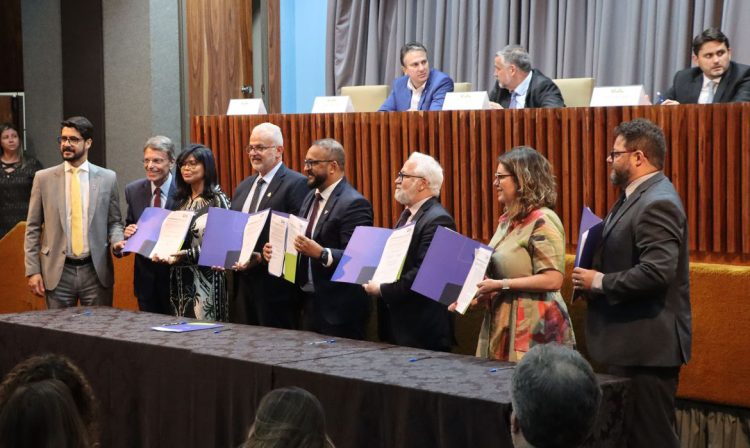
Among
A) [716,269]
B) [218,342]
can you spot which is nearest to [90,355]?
[218,342]

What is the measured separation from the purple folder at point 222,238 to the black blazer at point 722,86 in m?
2.64

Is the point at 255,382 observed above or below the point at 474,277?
below

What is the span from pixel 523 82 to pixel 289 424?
469 cm

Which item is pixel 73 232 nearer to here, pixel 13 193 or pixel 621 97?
pixel 13 193

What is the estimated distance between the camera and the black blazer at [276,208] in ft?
16.8

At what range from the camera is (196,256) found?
203 inches

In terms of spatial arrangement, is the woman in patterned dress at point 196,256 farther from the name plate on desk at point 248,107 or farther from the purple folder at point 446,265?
the purple folder at point 446,265

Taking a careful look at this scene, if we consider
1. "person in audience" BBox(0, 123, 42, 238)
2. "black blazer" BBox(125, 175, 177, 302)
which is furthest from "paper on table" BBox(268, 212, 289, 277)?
"person in audience" BBox(0, 123, 42, 238)

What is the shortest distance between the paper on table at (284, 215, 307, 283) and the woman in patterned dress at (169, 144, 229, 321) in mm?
551

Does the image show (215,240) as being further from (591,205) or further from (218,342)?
(591,205)

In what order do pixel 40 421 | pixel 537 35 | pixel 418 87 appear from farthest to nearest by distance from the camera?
1. pixel 537 35
2. pixel 418 87
3. pixel 40 421

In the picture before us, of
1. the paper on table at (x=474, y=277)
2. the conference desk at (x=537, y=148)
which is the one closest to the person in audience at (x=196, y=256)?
the conference desk at (x=537, y=148)

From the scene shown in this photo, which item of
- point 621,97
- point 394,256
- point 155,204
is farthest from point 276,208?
point 621,97

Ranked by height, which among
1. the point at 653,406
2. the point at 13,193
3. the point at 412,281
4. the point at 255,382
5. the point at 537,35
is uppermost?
the point at 537,35
